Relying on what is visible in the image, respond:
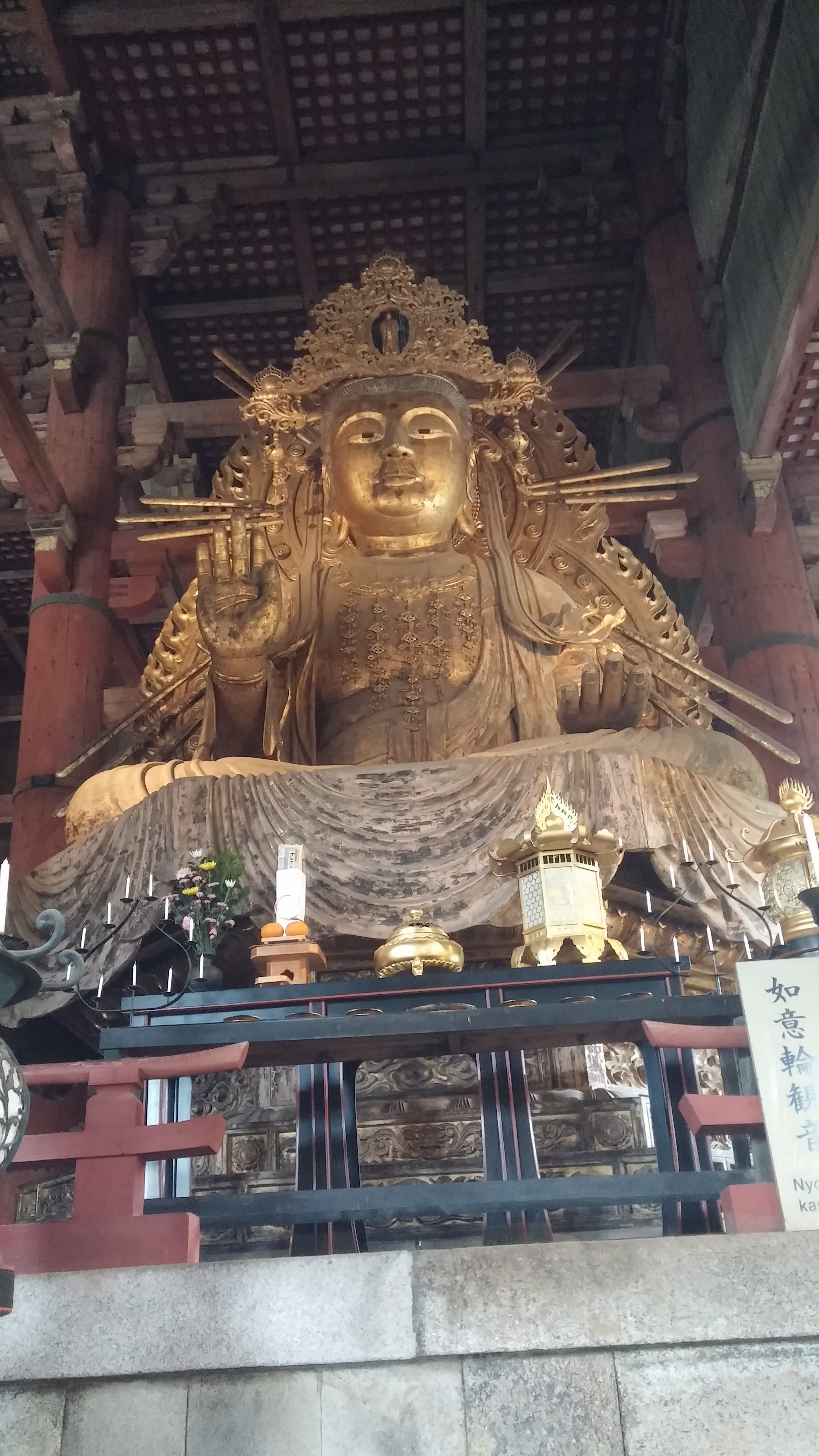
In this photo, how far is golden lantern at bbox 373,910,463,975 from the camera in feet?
8.54

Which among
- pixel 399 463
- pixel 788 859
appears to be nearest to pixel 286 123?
pixel 399 463

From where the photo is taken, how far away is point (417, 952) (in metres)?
2.60

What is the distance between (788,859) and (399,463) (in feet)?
9.27

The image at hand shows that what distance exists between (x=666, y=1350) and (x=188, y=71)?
5.95 m

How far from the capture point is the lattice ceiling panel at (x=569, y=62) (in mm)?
5715

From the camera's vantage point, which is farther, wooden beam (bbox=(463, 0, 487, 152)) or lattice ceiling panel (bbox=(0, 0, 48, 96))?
lattice ceiling panel (bbox=(0, 0, 48, 96))

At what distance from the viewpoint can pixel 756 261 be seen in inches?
199

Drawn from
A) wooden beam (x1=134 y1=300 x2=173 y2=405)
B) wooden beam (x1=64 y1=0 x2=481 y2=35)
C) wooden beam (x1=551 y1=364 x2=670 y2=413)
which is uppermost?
wooden beam (x1=64 y1=0 x2=481 y2=35)

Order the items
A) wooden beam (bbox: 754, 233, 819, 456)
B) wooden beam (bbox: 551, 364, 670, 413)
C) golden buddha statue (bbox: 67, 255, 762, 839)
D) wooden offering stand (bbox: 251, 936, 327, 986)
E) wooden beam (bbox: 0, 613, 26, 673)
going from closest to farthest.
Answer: wooden offering stand (bbox: 251, 936, 327, 986), golden buddha statue (bbox: 67, 255, 762, 839), wooden beam (bbox: 754, 233, 819, 456), wooden beam (bbox: 551, 364, 670, 413), wooden beam (bbox: 0, 613, 26, 673)

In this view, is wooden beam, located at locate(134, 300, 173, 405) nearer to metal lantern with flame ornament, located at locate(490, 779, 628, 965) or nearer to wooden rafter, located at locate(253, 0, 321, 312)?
wooden rafter, located at locate(253, 0, 321, 312)

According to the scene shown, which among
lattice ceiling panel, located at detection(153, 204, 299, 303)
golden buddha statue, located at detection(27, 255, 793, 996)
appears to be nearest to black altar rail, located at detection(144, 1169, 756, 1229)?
golden buddha statue, located at detection(27, 255, 793, 996)

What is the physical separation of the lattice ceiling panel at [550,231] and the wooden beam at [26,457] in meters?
2.74

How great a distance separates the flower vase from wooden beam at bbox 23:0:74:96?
4.59 m

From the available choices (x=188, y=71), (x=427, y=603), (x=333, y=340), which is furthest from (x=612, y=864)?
(x=188, y=71)
